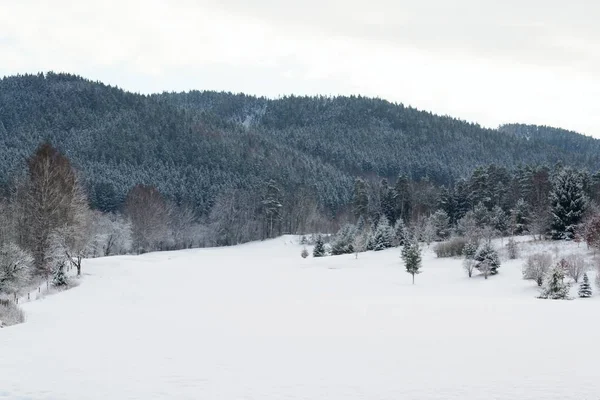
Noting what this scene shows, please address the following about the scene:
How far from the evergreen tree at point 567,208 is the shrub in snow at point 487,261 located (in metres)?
15.4

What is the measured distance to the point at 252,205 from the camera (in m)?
123

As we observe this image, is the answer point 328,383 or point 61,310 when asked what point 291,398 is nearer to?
point 328,383

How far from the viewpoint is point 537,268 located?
135 feet

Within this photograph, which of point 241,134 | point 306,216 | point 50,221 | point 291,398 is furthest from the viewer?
point 241,134

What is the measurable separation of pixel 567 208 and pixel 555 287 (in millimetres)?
26422

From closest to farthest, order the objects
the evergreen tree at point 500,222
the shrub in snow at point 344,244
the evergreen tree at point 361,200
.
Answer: the evergreen tree at point 500,222
the shrub in snow at point 344,244
the evergreen tree at point 361,200

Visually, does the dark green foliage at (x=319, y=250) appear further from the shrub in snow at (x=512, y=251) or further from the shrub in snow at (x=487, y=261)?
the shrub in snow at (x=487, y=261)

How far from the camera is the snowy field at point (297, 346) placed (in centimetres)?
1280

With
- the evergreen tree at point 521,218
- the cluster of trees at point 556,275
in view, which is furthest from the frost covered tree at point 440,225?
the cluster of trees at point 556,275

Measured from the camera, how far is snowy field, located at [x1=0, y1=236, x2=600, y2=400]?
12.8 metres

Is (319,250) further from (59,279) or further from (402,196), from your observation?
(59,279)

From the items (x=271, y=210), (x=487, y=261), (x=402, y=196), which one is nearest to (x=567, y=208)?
(x=487, y=261)

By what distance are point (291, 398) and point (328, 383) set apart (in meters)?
1.87

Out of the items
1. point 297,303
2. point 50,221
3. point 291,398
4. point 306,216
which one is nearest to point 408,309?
point 297,303
